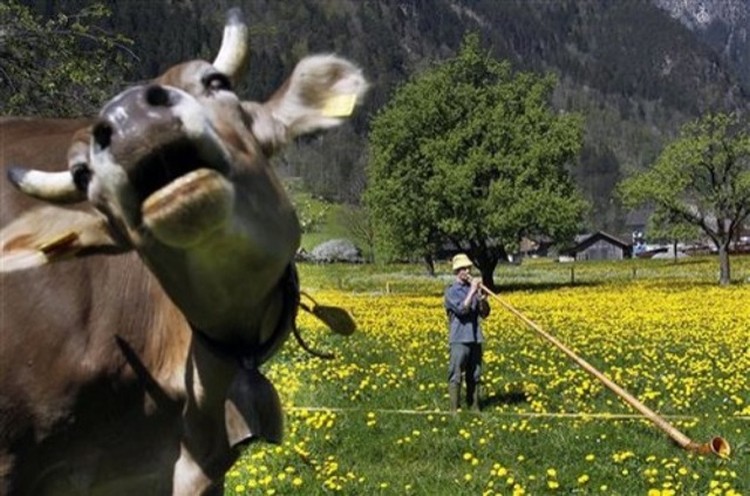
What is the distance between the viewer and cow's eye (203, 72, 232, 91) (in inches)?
113

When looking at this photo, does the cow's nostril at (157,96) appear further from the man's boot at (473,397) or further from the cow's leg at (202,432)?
the man's boot at (473,397)

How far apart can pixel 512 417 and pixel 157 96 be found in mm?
10349

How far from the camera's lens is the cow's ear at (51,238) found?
2.74m

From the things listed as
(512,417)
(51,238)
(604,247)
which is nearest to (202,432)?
(51,238)

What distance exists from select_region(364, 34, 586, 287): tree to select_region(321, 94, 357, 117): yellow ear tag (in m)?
47.8

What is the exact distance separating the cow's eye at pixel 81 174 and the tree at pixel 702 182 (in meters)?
52.9

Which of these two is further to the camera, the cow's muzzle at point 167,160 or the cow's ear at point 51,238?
the cow's ear at point 51,238

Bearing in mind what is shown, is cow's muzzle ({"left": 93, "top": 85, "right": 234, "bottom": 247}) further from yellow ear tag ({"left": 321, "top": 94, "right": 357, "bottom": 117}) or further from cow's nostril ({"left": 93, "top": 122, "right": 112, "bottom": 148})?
yellow ear tag ({"left": 321, "top": 94, "right": 357, "bottom": 117})

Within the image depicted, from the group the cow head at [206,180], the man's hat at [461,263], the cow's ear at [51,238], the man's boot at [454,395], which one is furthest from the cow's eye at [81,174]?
the man's boot at [454,395]

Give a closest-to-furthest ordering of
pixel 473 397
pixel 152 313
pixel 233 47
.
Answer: pixel 233 47 < pixel 152 313 < pixel 473 397

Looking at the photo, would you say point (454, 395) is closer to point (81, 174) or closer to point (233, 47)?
point (233, 47)

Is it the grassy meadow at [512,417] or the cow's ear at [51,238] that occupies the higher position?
the cow's ear at [51,238]

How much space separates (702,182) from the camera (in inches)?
2168

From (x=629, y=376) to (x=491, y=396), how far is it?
8.90ft
